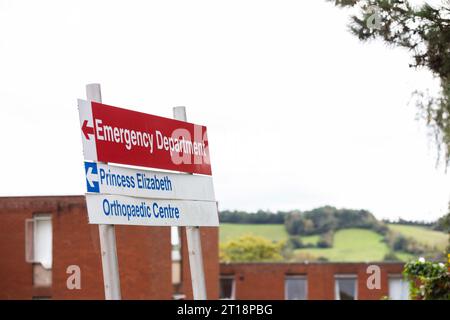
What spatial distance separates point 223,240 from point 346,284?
58.6 metres

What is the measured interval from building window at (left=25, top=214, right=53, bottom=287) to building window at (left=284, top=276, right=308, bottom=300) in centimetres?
1704

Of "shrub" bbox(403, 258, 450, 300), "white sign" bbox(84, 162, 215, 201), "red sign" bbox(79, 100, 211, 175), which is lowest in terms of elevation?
"shrub" bbox(403, 258, 450, 300)

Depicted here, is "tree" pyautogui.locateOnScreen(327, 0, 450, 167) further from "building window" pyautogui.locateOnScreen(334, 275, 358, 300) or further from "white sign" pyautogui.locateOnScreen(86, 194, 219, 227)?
"building window" pyautogui.locateOnScreen(334, 275, 358, 300)

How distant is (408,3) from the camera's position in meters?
17.6

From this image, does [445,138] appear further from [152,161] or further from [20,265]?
[20,265]

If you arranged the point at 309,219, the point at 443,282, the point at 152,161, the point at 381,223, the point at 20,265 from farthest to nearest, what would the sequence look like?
the point at 309,219
the point at 381,223
the point at 20,265
the point at 443,282
the point at 152,161

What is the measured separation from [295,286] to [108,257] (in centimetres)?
4394

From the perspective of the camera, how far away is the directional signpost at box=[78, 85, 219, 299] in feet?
40.3

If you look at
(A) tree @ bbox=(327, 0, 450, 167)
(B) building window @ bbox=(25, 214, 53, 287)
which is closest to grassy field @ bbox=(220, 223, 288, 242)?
(B) building window @ bbox=(25, 214, 53, 287)

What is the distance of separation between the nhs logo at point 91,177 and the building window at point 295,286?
1719 inches

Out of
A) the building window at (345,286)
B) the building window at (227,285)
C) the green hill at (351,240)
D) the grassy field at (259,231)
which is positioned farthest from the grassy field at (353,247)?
the building window at (345,286)
